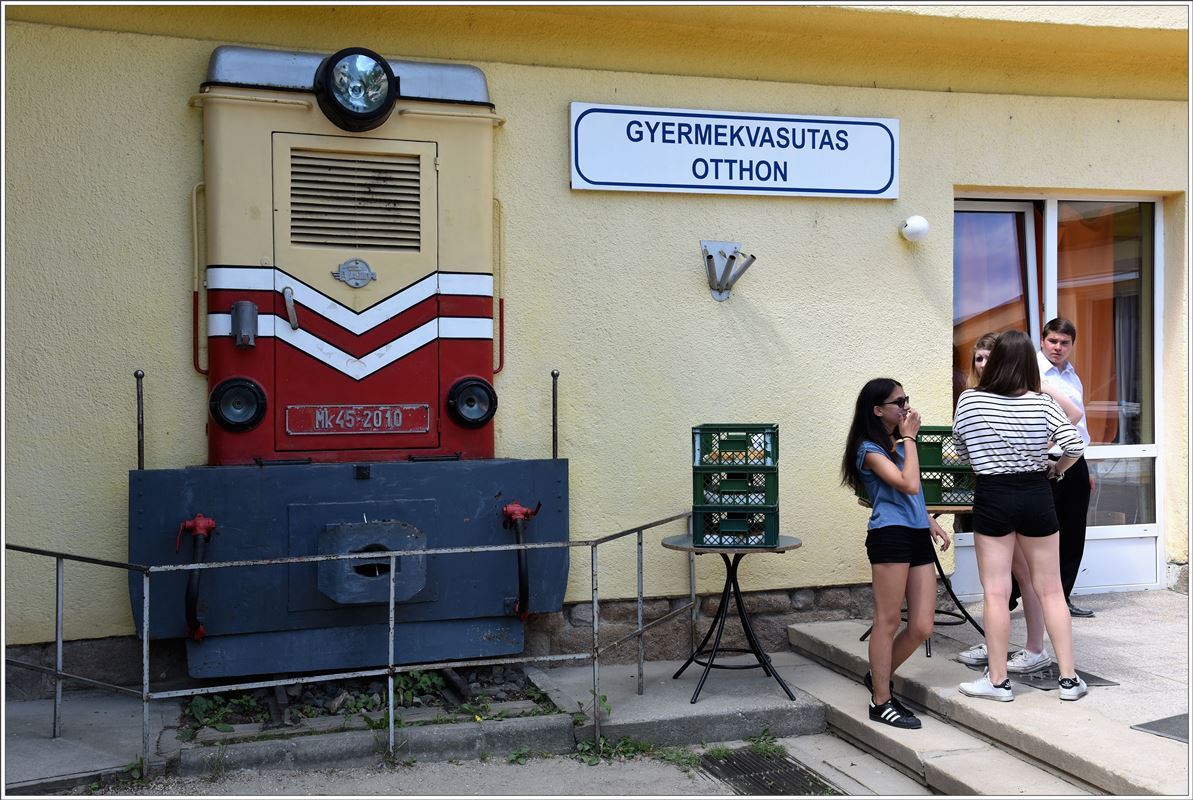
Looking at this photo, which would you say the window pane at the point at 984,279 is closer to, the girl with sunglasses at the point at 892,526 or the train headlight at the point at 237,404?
the girl with sunglasses at the point at 892,526

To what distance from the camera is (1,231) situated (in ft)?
17.6

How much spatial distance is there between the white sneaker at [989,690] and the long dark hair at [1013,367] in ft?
4.35

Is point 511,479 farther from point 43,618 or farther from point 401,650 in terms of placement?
point 43,618

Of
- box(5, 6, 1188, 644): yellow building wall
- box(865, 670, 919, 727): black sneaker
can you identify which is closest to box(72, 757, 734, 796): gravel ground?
box(865, 670, 919, 727): black sneaker

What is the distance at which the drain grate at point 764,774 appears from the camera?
15.3 feet

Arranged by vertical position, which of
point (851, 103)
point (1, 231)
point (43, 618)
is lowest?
point (43, 618)

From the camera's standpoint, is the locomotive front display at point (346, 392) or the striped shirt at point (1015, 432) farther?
the locomotive front display at point (346, 392)

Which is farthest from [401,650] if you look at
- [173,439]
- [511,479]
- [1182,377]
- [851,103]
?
[1182,377]

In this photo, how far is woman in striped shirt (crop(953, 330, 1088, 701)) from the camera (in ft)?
16.1

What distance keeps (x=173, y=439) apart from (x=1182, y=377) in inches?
253

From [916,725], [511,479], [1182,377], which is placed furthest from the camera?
[1182,377]

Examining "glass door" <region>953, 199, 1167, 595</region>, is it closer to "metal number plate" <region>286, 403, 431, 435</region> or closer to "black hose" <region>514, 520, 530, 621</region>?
"black hose" <region>514, 520, 530, 621</region>

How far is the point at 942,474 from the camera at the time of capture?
600 cm

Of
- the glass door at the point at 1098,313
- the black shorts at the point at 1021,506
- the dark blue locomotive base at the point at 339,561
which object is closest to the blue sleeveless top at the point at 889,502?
the black shorts at the point at 1021,506
